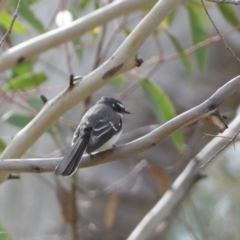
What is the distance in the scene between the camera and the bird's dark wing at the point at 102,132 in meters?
1.85

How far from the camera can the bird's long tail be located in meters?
1.59

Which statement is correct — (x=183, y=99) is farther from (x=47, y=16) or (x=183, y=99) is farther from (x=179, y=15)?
(x=47, y=16)

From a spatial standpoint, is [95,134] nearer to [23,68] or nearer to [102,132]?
[102,132]

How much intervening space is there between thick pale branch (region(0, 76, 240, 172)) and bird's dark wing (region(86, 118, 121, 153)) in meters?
0.20

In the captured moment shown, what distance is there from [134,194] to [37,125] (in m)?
1.61

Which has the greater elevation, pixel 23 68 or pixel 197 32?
pixel 23 68

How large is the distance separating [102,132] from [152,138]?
0.52 meters

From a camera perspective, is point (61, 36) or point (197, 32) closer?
point (61, 36)

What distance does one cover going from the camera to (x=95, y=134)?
197 cm

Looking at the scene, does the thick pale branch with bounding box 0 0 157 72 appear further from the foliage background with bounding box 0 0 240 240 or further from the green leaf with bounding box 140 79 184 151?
the foliage background with bounding box 0 0 240 240

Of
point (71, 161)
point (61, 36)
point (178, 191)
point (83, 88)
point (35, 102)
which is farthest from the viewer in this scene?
point (35, 102)

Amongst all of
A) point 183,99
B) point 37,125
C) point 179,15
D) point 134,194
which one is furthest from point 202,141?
point 37,125

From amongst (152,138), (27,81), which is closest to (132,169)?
(27,81)

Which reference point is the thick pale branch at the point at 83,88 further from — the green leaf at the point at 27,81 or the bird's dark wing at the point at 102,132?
the green leaf at the point at 27,81
